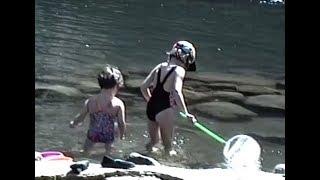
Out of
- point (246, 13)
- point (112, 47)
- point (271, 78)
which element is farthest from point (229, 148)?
point (246, 13)

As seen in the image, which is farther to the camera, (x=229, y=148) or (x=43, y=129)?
(x=43, y=129)

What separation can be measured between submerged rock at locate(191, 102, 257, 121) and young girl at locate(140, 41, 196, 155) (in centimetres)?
170

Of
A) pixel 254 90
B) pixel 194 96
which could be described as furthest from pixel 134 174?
pixel 254 90

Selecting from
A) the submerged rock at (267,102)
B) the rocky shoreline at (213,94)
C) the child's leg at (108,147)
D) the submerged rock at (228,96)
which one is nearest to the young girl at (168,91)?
the child's leg at (108,147)

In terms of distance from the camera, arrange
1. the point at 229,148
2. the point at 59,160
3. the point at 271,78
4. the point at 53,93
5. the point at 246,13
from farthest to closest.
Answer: the point at 246,13 < the point at 271,78 < the point at 53,93 < the point at 229,148 < the point at 59,160

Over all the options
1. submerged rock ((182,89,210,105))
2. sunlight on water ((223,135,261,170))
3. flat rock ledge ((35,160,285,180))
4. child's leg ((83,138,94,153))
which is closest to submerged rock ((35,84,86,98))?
submerged rock ((182,89,210,105))

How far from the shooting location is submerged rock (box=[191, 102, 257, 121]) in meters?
7.64

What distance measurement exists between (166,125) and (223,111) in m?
2.11

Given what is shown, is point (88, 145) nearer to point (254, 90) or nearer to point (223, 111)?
point (223, 111)

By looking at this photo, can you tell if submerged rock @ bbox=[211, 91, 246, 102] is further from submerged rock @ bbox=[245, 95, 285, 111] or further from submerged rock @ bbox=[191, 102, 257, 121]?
submerged rock @ bbox=[191, 102, 257, 121]

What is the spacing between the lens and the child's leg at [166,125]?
5863mm
